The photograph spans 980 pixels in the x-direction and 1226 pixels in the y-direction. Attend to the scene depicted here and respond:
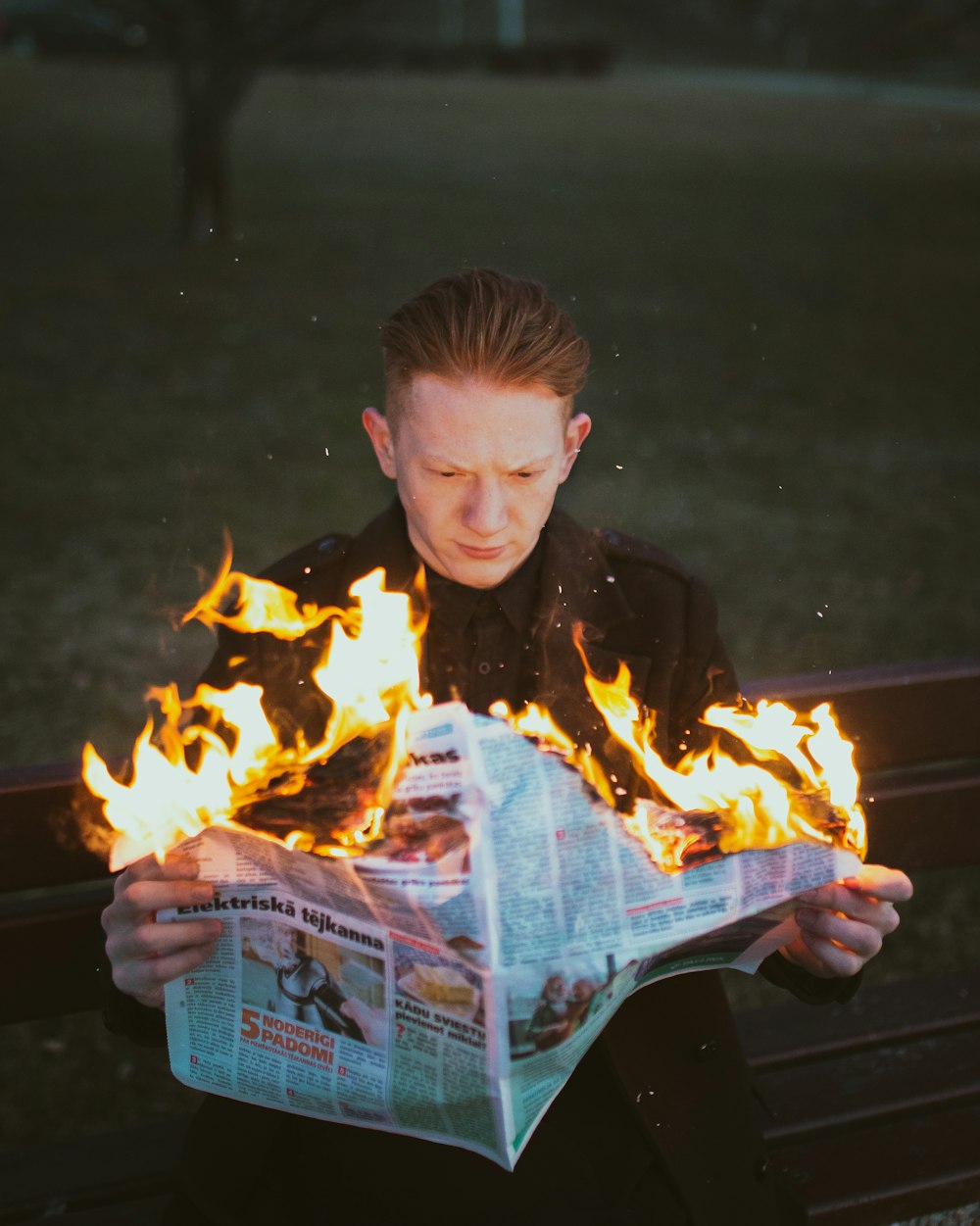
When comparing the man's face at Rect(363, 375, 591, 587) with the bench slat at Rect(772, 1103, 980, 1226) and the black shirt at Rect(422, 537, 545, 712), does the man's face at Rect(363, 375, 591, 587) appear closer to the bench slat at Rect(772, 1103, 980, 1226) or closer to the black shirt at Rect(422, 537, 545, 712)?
the black shirt at Rect(422, 537, 545, 712)

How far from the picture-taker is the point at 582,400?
7.42ft

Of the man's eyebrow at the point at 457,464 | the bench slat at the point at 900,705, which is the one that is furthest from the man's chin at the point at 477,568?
the bench slat at the point at 900,705

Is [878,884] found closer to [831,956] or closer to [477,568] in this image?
[831,956]

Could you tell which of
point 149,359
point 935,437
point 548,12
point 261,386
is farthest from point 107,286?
point 548,12

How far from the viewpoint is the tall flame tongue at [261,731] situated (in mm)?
1759

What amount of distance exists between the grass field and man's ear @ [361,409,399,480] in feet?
1.05

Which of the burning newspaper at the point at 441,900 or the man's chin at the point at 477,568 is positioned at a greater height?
the man's chin at the point at 477,568

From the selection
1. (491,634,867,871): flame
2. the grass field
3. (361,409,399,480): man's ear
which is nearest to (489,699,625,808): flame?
(491,634,867,871): flame

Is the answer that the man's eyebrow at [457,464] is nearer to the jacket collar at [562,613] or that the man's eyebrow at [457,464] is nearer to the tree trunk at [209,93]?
the jacket collar at [562,613]

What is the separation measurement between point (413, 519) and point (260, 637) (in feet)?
0.96

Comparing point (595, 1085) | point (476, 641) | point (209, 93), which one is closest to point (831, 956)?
point (595, 1085)

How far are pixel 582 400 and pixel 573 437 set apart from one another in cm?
22

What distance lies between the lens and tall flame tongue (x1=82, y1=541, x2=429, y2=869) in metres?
1.76

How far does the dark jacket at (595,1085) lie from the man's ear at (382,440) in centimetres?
8
